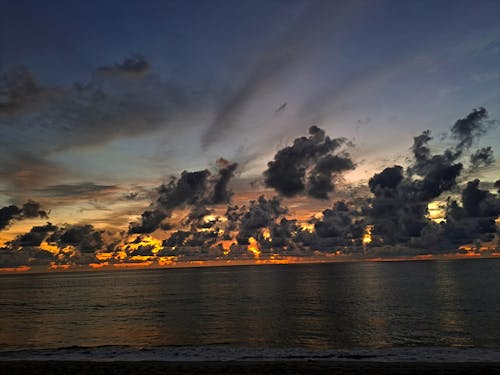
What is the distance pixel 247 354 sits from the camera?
36438mm

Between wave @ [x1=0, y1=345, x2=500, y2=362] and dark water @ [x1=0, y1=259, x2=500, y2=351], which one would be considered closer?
wave @ [x1=0, y1=345, x2=500, y2=362]

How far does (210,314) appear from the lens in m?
68.3
